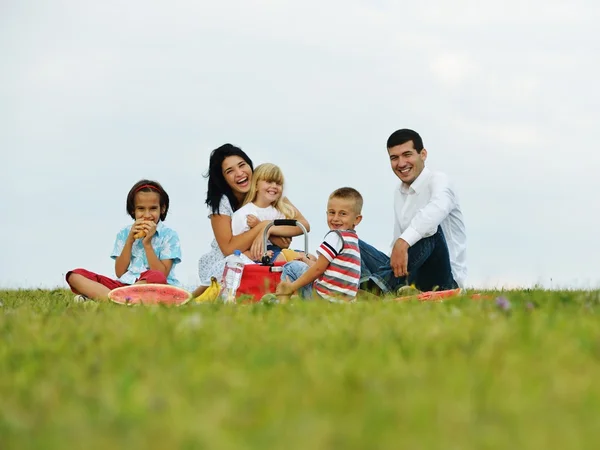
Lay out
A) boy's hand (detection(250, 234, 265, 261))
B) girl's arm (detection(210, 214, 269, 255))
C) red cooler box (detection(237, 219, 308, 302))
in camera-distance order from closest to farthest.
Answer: red cooler box (detection(237, 219, 308, 302)), boy's hand (detection(250, 234, 265, 261)), girl's arm (detection(210, 214, 269, 255))

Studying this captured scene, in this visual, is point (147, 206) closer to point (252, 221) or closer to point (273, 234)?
point (252, 221)

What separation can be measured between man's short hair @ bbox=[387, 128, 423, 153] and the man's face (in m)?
0.05

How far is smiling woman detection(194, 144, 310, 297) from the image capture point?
9.88 meters

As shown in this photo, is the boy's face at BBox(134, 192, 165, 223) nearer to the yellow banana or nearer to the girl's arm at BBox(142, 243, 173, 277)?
the girl's arm at BBox(142, 243, 173, 277)

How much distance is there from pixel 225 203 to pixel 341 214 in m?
2.45

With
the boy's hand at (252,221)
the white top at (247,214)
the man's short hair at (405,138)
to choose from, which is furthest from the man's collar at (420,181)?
the boy's hand at (252,221)

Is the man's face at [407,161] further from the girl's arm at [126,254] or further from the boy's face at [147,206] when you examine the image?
the girl's arm at [126,254]

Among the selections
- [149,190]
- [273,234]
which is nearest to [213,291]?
[273,234]

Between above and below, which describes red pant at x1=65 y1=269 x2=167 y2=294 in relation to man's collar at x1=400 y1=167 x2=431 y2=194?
below

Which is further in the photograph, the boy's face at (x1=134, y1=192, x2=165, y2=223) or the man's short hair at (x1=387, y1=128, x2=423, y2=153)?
the boy's face at (x1=134, y1=192, x2=165, y2=223)

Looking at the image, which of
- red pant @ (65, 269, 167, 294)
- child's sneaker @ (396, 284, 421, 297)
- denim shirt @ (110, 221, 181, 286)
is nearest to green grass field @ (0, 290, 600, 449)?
child's sneaker @ (396, 284, 421, 297)

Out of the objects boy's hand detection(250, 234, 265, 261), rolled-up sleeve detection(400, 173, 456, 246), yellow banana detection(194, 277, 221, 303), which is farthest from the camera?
boy's hand detection(250, 234, 265, 261)

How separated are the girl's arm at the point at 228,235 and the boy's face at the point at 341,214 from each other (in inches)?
46.0

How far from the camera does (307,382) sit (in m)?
3.16
